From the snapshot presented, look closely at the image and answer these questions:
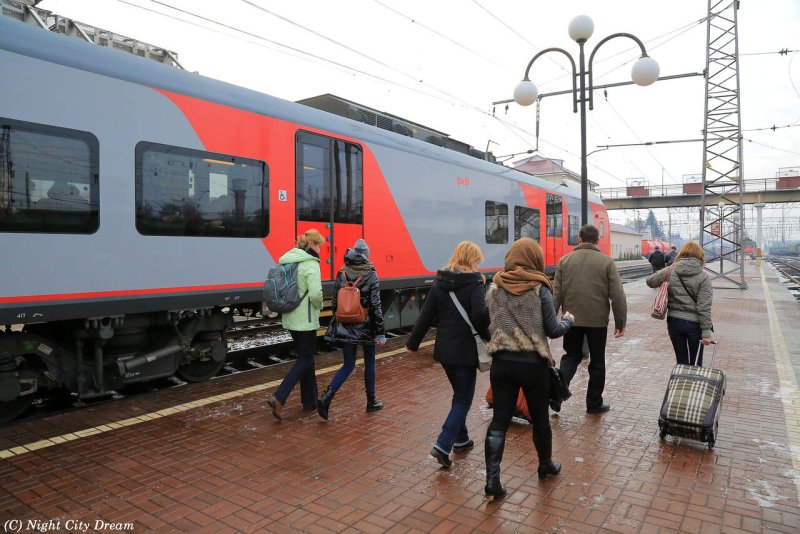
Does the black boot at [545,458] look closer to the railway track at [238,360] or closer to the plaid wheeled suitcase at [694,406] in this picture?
the plaid wheeled suitcase at [694,406]

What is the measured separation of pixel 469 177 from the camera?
36.2 ft

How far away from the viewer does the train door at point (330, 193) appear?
714 cm

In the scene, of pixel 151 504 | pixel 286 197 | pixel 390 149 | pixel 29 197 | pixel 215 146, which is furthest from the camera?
pixel 390 149

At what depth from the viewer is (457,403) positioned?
13.7ft

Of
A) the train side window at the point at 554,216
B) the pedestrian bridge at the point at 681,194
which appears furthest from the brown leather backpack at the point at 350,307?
the pedestrian bridge at the point at 681,194

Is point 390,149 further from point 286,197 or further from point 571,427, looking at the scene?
point 571,427

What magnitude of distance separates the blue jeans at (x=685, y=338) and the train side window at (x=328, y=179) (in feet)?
14.7

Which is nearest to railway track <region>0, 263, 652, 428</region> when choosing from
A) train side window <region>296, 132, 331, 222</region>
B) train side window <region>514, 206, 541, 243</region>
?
train side window <region>296, 132, 331, 222</region>

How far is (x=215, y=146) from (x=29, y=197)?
198cm

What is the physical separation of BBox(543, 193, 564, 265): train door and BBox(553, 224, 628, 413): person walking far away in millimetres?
8824

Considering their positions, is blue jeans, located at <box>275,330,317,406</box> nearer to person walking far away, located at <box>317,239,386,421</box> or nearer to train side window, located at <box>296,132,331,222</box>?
person walking far away, located at <box>317,239,386,421</box>

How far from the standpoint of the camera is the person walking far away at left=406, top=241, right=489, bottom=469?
13.3 ft

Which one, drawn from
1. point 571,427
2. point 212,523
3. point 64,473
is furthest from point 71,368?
point 571,427

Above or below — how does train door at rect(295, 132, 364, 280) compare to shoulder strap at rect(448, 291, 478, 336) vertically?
above
